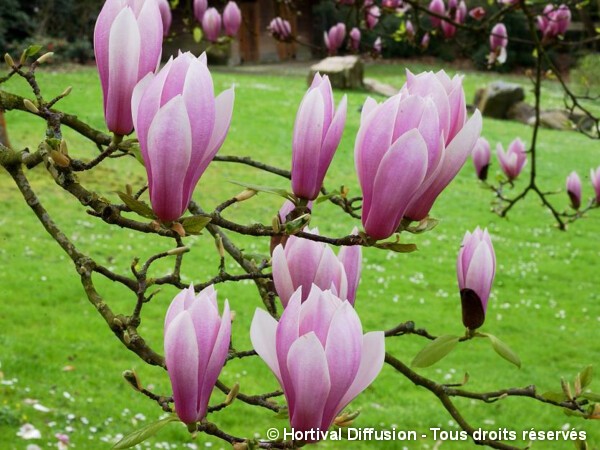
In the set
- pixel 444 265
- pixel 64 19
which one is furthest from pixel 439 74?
pixel 64 19

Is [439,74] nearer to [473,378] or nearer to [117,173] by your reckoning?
[473,378]

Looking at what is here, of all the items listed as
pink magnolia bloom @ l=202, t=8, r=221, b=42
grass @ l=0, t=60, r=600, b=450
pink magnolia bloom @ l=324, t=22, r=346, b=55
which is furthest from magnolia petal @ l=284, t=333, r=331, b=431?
pink magnolia bloom @ l=324, t=22, r=346, b=55

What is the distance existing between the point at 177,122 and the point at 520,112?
62.9ft

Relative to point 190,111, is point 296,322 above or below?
below

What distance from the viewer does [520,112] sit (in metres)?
19.1

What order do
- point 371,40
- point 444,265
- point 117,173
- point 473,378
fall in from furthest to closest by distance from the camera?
point 371,40, point 117,173, point 444,265, point 473,378

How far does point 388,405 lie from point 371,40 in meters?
20.0

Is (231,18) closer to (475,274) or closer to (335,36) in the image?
(335,36)

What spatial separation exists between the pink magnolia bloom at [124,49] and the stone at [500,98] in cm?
1876

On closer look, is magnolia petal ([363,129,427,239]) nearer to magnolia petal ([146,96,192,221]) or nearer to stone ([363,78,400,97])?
magnolia petal ([146,96,192,221])

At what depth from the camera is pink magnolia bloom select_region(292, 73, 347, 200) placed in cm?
92

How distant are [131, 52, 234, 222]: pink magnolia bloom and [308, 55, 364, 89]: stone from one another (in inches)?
738

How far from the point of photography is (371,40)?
24.5m

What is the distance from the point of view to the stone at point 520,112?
19.0m
